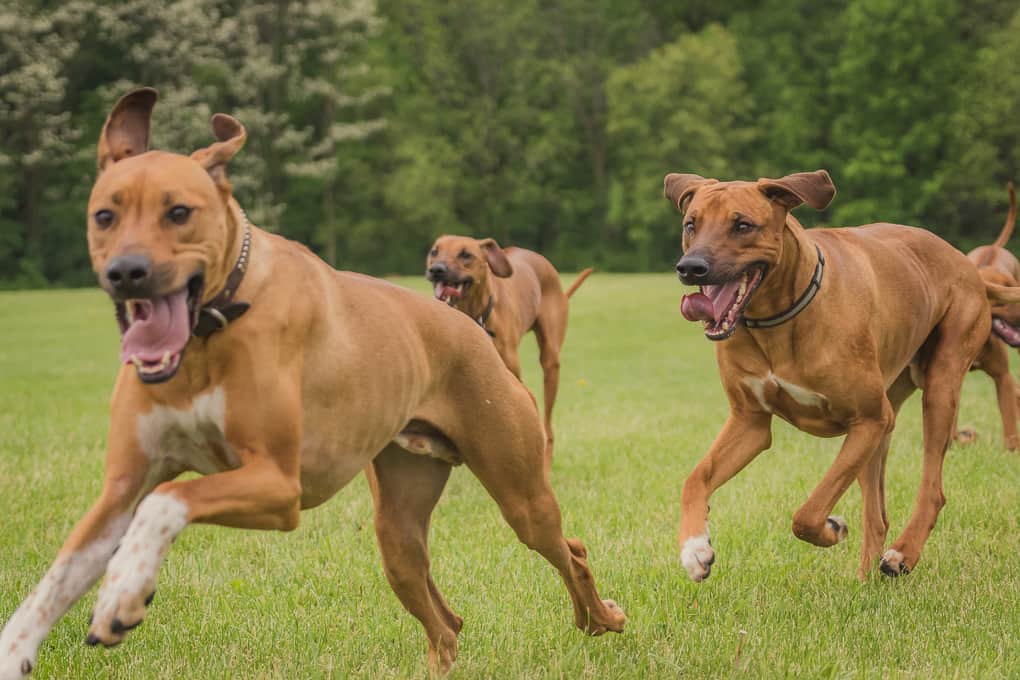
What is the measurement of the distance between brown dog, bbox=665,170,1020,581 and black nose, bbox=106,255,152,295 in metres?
2.30

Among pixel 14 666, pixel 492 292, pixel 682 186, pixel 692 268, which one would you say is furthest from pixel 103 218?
pixel 492 292

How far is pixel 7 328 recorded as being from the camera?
22.9 m

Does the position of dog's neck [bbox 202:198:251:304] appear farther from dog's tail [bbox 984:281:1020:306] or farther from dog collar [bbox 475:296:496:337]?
dog collar [bbox 475:296:496:337]

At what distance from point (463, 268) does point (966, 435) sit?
169 inches

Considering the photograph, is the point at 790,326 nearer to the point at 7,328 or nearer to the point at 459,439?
the point at 459,439

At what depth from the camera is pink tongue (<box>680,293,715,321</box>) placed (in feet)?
14.5

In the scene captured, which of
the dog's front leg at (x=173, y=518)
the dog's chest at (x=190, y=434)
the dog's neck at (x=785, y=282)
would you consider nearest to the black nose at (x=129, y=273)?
the dog's chest at (x=190, y=434)

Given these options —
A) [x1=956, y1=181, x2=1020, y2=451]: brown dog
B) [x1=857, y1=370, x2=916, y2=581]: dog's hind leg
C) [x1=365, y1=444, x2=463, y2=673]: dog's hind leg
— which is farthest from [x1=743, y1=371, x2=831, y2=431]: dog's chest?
[x1=956, y1=181, x2=1020, y2=451]: brown dog

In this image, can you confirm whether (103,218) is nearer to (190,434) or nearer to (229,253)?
(229,253)

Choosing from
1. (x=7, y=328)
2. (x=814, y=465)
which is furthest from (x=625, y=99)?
(x=814, y=465)

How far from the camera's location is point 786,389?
15.4 ft

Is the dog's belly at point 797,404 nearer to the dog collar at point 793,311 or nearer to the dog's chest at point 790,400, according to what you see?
the dog's chest at point 790,400

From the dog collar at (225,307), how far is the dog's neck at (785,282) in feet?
7.78

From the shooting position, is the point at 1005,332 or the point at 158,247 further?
the point at 1005,332
